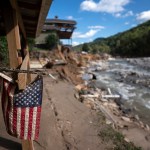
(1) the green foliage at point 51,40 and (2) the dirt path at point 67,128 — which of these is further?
(1) the green foliage at point 51,40

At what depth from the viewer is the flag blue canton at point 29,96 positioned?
499 cm

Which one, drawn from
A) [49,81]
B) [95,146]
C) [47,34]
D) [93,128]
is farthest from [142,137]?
[47,34]

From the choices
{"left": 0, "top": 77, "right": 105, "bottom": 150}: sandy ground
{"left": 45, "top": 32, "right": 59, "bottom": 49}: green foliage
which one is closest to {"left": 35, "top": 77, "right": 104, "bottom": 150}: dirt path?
{"left": 0, "top": 77, "right": 105, "bottom": 150}: sandy ground

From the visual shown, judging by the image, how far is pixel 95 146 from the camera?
804 centimetres

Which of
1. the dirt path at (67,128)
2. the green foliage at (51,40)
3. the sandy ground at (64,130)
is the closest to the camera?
the sandy ground at (64,130)

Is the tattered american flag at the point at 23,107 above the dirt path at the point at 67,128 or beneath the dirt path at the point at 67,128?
above

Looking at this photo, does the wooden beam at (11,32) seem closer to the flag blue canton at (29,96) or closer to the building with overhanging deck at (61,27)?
the flag blue canton at (29,96)

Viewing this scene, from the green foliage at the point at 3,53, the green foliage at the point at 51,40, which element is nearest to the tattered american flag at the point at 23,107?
the green foliage at the point at 3,53

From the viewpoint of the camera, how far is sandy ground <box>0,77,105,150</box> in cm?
735

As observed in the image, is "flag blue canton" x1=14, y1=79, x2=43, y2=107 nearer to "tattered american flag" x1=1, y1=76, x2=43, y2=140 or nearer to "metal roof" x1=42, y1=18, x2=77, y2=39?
"tattered american flag" x1=1, y1=76, x2=43, y2=140

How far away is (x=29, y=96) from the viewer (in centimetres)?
500

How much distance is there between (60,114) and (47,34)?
106ft

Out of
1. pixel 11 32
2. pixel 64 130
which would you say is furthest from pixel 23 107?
pixel 64 130

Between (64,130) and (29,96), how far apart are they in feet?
14.0
